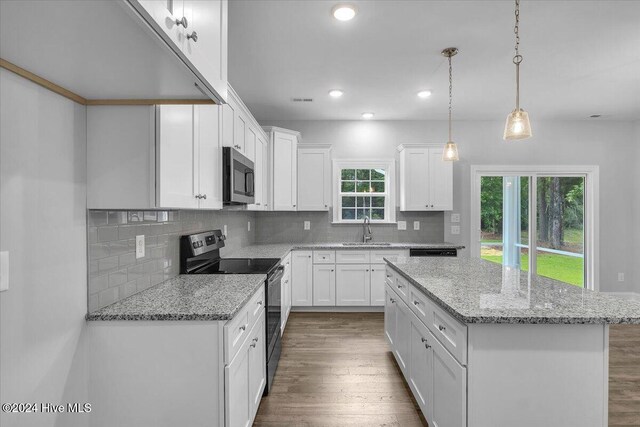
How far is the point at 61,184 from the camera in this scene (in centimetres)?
129

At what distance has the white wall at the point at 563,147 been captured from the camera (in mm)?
4785

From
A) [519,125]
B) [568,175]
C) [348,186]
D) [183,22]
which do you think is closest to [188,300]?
[183,22]

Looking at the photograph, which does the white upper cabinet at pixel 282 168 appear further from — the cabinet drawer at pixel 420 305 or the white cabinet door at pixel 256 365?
the cabinet drawer at pixel 420 305

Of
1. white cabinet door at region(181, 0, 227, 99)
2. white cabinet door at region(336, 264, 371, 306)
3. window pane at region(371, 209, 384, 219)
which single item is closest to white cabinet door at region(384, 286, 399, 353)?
white cabinet door at region(336, 264, 371, 306)

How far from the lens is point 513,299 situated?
156cm

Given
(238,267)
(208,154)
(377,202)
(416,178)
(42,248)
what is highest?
(416,178)

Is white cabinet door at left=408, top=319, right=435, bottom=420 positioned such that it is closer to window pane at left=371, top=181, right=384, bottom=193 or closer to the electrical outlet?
the electrical outlet

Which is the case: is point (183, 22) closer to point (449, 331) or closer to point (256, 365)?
point (449, 331)

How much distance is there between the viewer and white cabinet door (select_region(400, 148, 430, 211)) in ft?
14.6

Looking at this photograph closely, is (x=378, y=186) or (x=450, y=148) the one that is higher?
(x=450, y=148)

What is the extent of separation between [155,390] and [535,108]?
497 centimetres

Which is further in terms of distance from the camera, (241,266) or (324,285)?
(324,285)

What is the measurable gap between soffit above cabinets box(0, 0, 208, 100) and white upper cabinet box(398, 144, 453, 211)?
3.61 m

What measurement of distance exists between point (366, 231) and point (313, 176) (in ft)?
3.63
